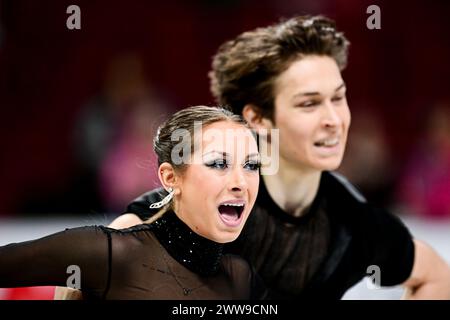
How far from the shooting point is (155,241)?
1038 mm

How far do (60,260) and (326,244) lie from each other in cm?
48

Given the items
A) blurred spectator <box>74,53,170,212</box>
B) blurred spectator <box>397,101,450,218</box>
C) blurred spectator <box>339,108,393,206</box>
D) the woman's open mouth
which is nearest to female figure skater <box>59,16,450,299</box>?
the woman's open mouth

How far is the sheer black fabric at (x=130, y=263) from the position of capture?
3.18 ft

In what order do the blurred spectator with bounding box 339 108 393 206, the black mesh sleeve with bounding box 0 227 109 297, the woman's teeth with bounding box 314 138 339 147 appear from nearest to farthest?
the black mesh sleeve with bounding box 0 227 109 297 → the woman's teeth with bounding box 314 138 339 147 → the blurred spectator with bounding box 339 108 393 206

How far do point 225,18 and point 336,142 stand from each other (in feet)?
5.94

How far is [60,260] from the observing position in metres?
0.98

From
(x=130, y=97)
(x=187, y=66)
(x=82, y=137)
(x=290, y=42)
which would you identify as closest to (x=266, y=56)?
(x=290, y=42)

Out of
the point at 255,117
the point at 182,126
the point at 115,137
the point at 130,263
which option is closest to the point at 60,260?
the point at 130,263

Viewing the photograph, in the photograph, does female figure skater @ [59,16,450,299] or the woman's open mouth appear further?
female figure skater @ [59,16,450,299]

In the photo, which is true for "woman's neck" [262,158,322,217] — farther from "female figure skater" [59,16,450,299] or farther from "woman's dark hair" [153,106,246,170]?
"woman's dark hair" [153,106,246,170]

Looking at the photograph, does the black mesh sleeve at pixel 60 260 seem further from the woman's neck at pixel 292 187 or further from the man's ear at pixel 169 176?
the woman's neck at pixel 292 187

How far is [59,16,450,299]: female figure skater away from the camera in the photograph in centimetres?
119
